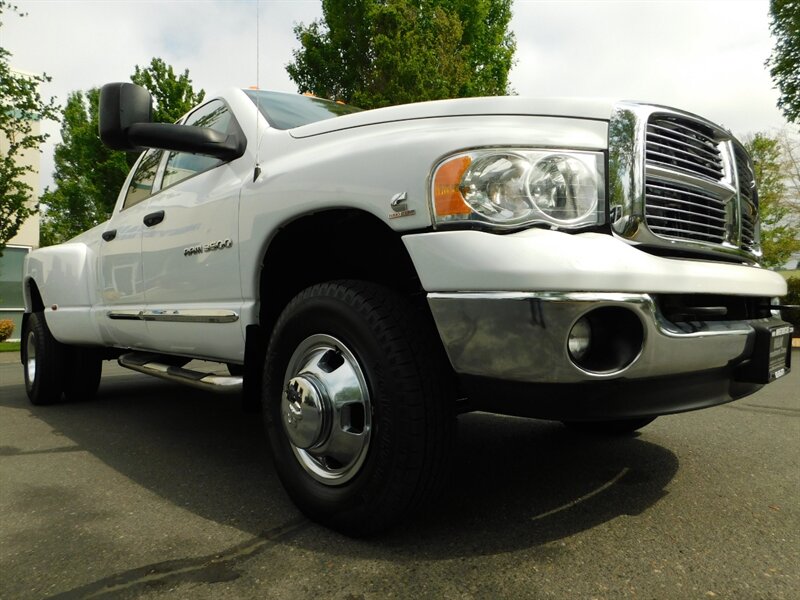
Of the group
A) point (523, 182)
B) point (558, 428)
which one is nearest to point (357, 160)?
point (523, 182)

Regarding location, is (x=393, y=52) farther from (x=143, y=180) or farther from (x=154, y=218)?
(x=154, y=218)

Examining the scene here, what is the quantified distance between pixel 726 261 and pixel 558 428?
5.92ft

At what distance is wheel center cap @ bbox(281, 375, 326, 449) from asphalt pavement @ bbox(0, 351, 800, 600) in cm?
33

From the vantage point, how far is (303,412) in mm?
2244

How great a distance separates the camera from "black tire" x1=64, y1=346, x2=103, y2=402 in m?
5.09

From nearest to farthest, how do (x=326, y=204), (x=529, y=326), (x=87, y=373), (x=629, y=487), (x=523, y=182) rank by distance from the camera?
(x=529, y=326)
(x=523, y=182)
(x=326, y=204)
(x=629, y=487)
(x=87, y=373)

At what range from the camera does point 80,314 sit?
446 cm

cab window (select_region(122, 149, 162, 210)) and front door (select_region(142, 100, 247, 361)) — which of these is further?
cab window (select_region(122, 149, 162, 210))

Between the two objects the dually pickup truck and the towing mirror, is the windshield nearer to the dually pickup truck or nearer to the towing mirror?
the dually pickup truck

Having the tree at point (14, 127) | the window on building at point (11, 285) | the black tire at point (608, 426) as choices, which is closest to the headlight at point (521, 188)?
the black tire at point (608, 426)

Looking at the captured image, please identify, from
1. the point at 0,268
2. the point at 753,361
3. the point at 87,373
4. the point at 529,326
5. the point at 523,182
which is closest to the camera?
the point at 529,326

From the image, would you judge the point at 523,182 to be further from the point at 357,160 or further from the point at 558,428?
the point at 558,428

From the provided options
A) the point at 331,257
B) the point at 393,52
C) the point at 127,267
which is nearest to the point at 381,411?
the point at 331,257

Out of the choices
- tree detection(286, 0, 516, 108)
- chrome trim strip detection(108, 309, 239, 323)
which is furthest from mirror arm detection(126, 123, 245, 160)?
tree detection(286, 0, 516, 108)
